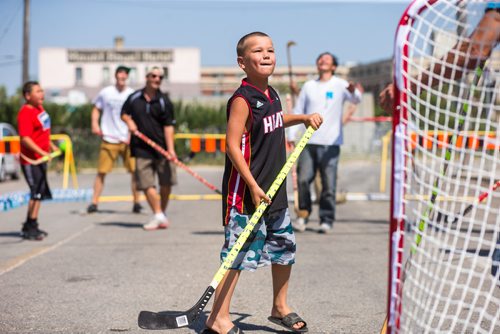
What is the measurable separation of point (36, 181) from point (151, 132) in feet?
5.10

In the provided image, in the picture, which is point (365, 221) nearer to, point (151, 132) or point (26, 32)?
point (151, 132)

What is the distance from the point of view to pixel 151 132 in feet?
31.0

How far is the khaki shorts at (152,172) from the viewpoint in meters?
9.41

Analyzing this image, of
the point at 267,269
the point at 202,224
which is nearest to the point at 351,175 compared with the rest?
the point at 202,224

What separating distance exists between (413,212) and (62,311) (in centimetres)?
283

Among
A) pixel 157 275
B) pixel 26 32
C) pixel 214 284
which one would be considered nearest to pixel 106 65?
pixel 26 32

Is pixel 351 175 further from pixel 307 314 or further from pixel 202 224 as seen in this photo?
pixel 307 314

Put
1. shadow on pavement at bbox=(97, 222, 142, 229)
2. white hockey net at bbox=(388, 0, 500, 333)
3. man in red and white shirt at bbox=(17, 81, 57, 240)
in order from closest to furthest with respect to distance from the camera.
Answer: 1. white hockey net at bbox=(388, 0, 500, 333)
2. man in red and white shirt at bbox=(17, 81, 57, 240)
3. shadow on pavement at bbox=(97, 222, 142, 229)

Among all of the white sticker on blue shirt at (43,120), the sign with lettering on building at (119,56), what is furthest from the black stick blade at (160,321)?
the sign with lettering on building at (119,56)

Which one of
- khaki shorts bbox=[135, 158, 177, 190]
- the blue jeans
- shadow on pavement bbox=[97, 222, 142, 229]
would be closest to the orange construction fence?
the blue jeans

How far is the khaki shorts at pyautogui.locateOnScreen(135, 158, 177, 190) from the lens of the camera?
9406mm

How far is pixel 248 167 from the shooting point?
454 cm

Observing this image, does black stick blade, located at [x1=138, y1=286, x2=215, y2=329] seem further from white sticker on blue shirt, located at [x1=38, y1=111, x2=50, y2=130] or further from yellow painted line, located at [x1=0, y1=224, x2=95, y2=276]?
white sticker on blue shirt, located at [x1=38, y1=111, x2=50, y2=130]

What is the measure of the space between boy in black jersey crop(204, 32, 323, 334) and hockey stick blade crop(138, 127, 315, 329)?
0.30ft
